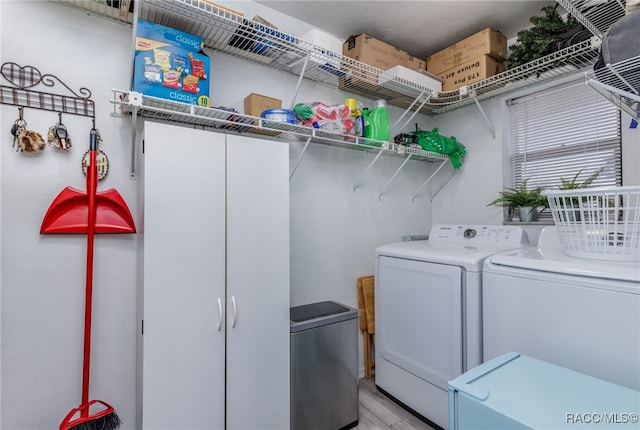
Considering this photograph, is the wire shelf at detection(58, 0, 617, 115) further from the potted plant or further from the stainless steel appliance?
the stainless steel appliance

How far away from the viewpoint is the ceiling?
2.04 meters

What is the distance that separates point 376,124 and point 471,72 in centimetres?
82

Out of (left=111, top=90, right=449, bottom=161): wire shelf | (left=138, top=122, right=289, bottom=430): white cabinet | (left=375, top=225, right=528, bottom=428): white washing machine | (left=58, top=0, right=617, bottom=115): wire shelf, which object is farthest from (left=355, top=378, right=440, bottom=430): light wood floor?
(left=58, top=0, right=617, bottom=115): wire shelf

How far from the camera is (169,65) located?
1.45 meters

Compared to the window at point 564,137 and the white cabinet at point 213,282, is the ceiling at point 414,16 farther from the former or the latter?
the white cabinet at point 213,282

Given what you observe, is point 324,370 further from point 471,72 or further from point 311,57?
point 471,72

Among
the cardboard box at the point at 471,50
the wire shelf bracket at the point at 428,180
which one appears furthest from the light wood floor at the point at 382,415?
the cardboard box at the point at 471,50

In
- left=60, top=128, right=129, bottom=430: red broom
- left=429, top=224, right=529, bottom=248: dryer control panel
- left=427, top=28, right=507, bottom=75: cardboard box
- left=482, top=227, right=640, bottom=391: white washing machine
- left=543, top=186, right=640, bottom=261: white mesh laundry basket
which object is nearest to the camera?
left=482, top=227, right=640, bottom=391: white washing machine

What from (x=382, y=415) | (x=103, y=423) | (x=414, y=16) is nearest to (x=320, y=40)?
(x=414, y=16)

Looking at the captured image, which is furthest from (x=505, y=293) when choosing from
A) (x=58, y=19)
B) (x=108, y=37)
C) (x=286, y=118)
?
(x=58, y=19)

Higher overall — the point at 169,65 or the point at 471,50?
the point at 471,50

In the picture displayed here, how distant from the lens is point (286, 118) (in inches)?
69.1

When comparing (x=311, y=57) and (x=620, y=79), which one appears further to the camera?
(x=311, y=57)

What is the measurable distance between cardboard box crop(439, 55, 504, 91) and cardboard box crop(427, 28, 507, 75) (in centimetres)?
3
